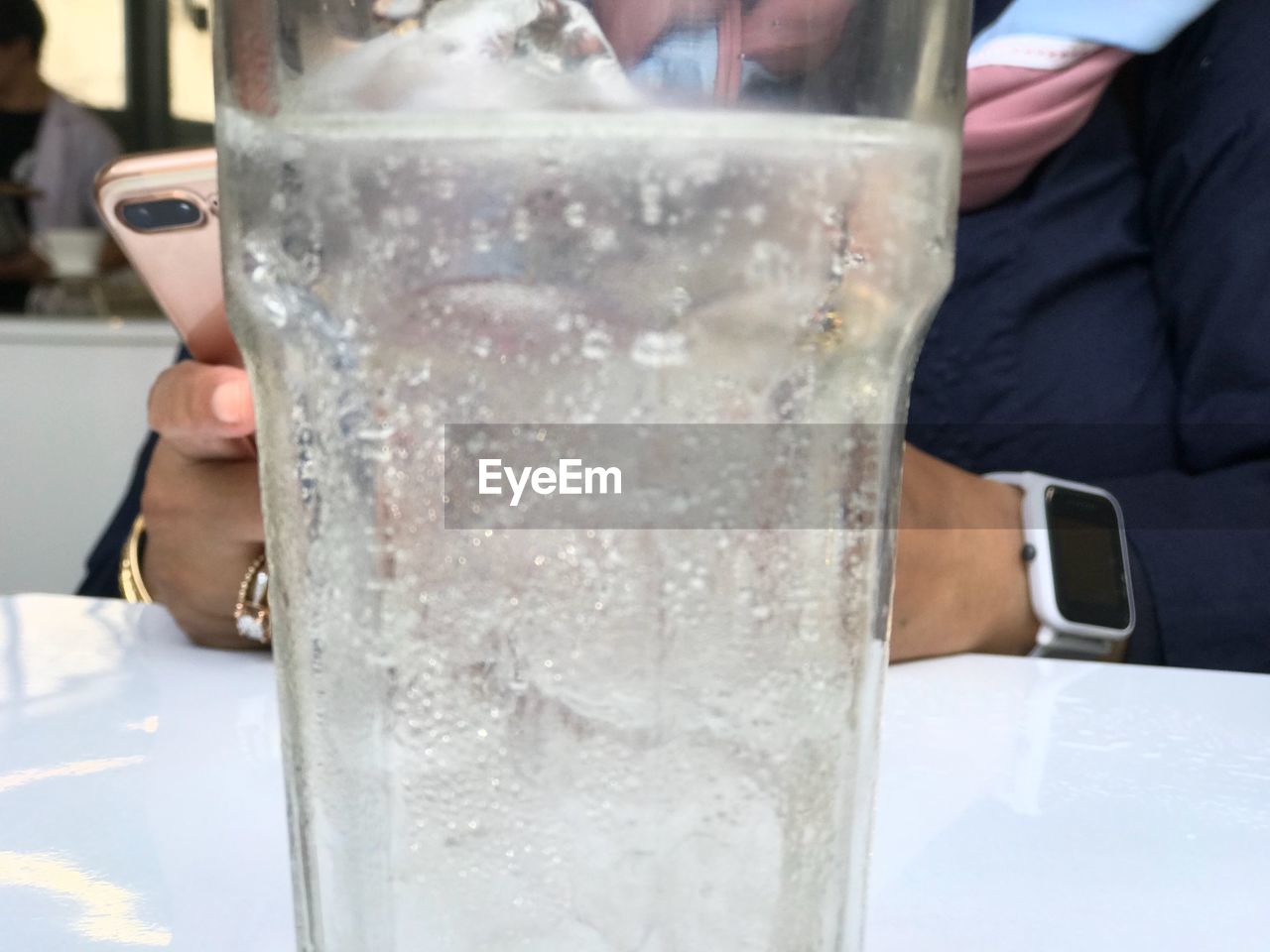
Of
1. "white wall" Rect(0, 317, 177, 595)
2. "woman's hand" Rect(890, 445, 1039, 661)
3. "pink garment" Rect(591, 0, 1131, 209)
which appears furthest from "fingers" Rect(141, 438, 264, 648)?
"white wall" Rect(0, 317, 177, 595)

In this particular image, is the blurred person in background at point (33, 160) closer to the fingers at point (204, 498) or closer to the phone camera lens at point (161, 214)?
the fingers at point (204, 498)

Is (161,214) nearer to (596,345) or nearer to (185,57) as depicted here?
(596,345)

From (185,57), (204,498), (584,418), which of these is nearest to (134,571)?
(204,498)

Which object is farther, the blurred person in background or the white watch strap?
the blurred person in background

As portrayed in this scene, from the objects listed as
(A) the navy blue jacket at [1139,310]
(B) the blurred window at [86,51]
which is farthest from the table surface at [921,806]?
(B) the blurred window at [86,51]

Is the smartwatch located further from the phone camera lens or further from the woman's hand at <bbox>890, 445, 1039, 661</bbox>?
the phone camera lens
